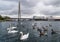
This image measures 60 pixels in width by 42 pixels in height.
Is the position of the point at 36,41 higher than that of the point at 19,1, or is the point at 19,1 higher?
the point at 19,1

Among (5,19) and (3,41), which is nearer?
(3,41)

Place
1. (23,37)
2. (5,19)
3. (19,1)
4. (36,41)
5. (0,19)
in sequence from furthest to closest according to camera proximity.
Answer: (5,19) < (0,19) < (19,1) < (23,37) < (36,41)

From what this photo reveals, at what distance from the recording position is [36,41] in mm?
28531

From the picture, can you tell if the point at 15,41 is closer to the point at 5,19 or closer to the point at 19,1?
the point at 19,1

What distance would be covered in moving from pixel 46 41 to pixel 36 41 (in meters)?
1.54

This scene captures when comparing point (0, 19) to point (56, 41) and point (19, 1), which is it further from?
point (56, 41)

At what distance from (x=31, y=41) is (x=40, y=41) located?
1367 mm

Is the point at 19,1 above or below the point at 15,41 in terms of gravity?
above

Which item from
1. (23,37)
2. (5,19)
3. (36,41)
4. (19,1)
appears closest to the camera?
(36,41)

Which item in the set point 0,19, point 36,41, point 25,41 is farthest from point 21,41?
point 0,19

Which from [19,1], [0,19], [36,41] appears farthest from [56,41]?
[0,19]

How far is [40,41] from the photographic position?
2864cm

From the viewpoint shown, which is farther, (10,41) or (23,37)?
(23,37)

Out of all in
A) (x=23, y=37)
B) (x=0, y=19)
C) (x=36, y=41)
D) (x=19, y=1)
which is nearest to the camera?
(x=36, y=41)
